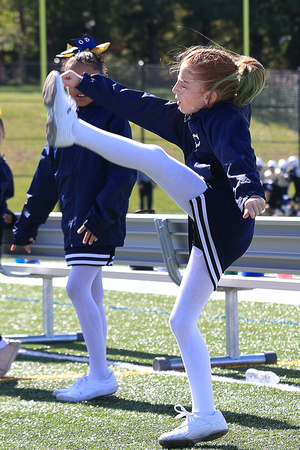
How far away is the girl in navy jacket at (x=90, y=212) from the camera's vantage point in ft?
14.6

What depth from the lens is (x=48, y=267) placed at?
6156mm

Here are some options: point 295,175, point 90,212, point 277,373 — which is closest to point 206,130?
point 90,212

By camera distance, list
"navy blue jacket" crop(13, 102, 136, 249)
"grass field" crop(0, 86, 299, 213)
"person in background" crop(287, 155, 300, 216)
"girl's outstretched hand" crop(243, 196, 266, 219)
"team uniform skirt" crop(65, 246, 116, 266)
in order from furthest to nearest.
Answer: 1. "grass field" crop(0, 86, 299, 213)
2. "person in background" crop(287, 155, 300, 216)
3. "team uniform skirt" crop(65, 246, 116, 266)
4. "navy blue jacket" crop(13, 102, 136, 249)
5. "girl's outstretched hand" crop(243, 196, 266, 219)

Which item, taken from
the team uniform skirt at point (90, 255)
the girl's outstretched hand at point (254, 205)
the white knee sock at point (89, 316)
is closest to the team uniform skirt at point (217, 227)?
the girl's outstretched hand at point (254, 205)

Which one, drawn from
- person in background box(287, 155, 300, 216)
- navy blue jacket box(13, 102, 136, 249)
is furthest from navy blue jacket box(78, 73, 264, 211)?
person in background box(287, 155, 300, 216)

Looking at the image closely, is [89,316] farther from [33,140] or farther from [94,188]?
[33,140]

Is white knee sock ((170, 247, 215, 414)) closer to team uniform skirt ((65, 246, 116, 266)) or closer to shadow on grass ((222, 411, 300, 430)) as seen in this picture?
shadow on grass ((222, 411, 300, 430))

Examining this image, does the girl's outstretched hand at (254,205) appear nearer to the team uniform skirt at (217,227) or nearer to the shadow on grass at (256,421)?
the team uniform skirt at (217,227)

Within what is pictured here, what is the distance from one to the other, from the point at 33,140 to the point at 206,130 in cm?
2765

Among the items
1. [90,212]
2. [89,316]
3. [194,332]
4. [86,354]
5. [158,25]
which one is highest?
[158,25]

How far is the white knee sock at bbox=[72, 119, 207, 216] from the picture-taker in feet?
10.7

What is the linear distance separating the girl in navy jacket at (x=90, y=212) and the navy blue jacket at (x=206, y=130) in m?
0.71

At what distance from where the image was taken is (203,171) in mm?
3574

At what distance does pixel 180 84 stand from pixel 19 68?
2128 cm
